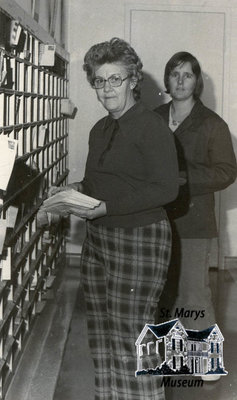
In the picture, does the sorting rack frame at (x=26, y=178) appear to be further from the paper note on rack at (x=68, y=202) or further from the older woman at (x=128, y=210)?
the older woman at (x=128, y=210)

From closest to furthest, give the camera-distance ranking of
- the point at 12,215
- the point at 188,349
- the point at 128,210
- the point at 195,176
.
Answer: the point at 128,210, the point at 12,215, the point at 188,349, the point at 195,176

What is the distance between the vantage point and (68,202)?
1.75m

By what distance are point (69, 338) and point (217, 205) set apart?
201 centimetres

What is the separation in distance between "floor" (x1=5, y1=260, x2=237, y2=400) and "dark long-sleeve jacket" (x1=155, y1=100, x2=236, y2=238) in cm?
64

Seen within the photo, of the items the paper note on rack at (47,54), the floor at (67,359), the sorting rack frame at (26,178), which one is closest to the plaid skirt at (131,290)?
the sorting rack frame at (26,178)

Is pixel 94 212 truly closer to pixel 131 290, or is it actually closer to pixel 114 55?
pixel 131 290

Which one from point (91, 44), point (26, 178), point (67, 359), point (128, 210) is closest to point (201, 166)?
point (26, 178)

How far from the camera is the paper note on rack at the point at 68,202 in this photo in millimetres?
1689

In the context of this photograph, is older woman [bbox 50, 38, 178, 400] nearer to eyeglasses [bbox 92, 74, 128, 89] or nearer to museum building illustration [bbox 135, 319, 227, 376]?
eyeglasses [bbox 92, 74, 128, 89]

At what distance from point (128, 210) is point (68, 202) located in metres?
0.20

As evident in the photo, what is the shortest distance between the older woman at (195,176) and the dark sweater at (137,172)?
0.71 meters

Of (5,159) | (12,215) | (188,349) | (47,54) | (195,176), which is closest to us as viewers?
(5,159)

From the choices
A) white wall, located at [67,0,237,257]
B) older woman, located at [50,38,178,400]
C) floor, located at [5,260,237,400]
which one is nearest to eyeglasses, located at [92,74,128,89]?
older woman, located at [50,38,178,400]

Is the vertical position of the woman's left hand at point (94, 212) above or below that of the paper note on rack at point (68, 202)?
below
